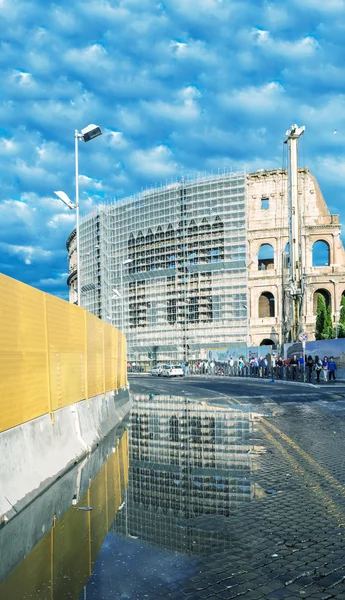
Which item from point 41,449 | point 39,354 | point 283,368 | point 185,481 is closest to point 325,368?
point 283,368

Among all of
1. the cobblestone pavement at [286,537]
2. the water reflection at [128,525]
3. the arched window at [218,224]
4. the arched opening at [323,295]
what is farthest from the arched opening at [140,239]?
the cobblestone pavement at [286,537]

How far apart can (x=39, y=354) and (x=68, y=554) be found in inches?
140

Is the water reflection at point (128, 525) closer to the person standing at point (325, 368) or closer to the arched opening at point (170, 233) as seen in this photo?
the person standing at point (325, 368)

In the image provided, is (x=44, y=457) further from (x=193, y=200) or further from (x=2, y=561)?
(x=193, y=200)

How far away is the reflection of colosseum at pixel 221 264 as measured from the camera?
77938 mm

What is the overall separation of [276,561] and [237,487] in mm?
2645

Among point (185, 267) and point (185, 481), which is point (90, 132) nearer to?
point (185, 481)

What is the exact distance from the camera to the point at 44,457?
7.59m

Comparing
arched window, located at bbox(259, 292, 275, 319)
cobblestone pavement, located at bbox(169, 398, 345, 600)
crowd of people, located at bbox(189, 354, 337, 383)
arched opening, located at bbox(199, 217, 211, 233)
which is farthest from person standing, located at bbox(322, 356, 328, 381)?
arched window, located at bbox(259, 292, 275, 319)

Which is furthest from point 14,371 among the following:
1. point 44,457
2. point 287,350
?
point 287,350

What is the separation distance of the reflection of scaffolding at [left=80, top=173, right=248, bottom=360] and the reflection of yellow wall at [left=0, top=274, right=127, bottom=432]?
2602 inches

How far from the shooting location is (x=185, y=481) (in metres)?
7.69

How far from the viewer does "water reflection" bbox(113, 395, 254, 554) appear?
5473 mm

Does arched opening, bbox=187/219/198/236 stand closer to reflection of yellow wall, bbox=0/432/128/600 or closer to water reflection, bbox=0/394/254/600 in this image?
water reflection, bbox=0/394/254/600
